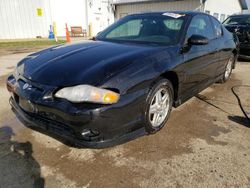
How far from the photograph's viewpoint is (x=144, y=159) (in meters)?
2.70

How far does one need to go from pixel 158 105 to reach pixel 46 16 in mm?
19389

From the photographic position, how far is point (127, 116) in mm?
2527

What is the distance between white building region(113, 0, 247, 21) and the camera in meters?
17.7

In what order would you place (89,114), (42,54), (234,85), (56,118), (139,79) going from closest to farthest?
(89,114) → (56,118) → (139,79) → (42,54) → (234,85)

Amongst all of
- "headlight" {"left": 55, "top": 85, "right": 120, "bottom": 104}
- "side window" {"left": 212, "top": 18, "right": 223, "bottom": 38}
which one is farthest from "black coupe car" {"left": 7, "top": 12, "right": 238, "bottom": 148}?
"side window" {"left": 212, "top": 18, "right": 223, "bottom": 38}

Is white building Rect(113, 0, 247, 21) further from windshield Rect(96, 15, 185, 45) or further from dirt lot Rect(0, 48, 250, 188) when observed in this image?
dirt lot Rect(0, 48, 250, 188)

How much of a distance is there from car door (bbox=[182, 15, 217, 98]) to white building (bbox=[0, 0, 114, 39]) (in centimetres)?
1715

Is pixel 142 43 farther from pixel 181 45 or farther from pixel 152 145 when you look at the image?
pixel 152 145

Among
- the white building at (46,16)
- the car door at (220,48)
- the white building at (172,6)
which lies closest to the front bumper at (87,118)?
the car door at (220,48)

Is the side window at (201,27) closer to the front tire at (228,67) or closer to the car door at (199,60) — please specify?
the car door at (199,60)

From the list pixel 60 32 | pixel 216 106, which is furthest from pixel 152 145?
pixel 60 32

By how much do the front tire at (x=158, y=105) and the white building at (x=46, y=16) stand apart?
1791cm

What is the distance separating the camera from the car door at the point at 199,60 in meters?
3.54

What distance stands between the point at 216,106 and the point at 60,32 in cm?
1963
